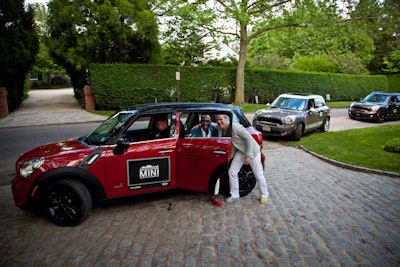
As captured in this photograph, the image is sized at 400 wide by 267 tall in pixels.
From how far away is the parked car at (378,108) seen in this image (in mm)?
15805

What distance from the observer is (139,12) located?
1778 cm

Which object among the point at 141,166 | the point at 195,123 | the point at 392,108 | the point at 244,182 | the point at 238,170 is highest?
the point at 195,123

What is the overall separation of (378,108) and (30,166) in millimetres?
17651

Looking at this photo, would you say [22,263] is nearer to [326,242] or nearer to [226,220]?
[226,220]

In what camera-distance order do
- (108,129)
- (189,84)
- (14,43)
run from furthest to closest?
1. (189,84)
2. (14,43)
3. (108,129)

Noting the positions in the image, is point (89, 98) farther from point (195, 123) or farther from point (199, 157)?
Answer: point (199, 157)

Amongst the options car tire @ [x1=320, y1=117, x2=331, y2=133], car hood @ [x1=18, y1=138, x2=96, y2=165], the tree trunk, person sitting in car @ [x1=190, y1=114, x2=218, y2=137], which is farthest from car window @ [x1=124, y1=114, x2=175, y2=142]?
the tree trunk

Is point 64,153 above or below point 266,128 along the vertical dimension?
above

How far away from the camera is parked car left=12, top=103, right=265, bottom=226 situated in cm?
388

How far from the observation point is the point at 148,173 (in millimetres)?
4379

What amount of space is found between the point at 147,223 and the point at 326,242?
2561 millimetres

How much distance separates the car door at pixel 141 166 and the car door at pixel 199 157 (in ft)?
0.46

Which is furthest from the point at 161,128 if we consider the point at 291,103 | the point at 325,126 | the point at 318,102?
the point at 325,126

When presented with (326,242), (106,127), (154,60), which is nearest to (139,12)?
(154,60)
